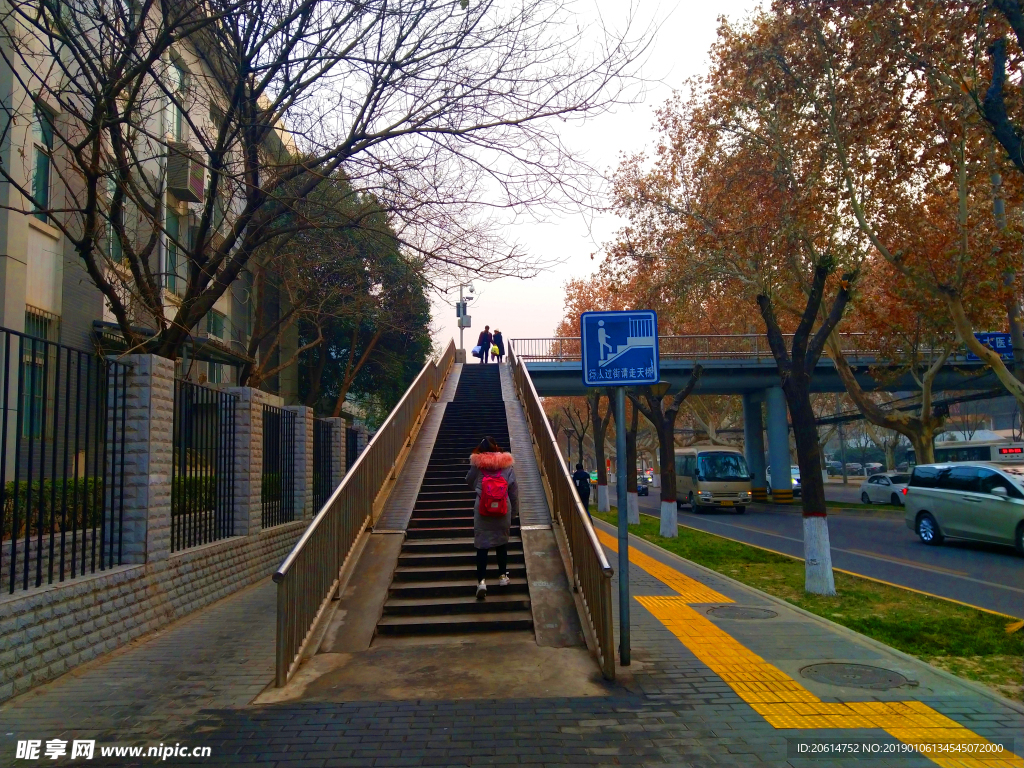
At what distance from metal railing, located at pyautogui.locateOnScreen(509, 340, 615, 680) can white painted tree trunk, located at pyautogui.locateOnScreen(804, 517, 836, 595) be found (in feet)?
11.6

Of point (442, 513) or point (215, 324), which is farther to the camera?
point (215, 324)

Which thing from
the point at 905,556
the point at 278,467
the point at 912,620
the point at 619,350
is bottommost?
the point at 905,556

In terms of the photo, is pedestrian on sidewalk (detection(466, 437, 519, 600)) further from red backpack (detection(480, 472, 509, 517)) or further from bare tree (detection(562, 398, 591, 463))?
bare tree (detection(562, 398, 591, 463))

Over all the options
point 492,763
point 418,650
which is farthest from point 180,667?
point 492,763

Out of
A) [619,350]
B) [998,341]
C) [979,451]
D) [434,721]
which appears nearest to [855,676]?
[619,350]

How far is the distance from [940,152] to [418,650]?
11.0 meters

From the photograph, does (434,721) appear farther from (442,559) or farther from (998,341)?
(998,341)

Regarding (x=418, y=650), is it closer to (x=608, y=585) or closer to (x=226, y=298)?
(x=608, y=585)

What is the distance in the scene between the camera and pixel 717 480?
97.8 feet

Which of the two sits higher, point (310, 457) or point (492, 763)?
point (310, 457)

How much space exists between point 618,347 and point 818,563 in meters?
5.49

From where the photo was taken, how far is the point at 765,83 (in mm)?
12914

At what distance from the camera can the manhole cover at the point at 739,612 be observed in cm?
897

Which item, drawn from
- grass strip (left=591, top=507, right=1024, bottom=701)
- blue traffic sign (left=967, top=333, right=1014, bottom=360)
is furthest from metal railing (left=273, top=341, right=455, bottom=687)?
blue traffic sign (left=967, top=333, right=1014, bottom=360)
